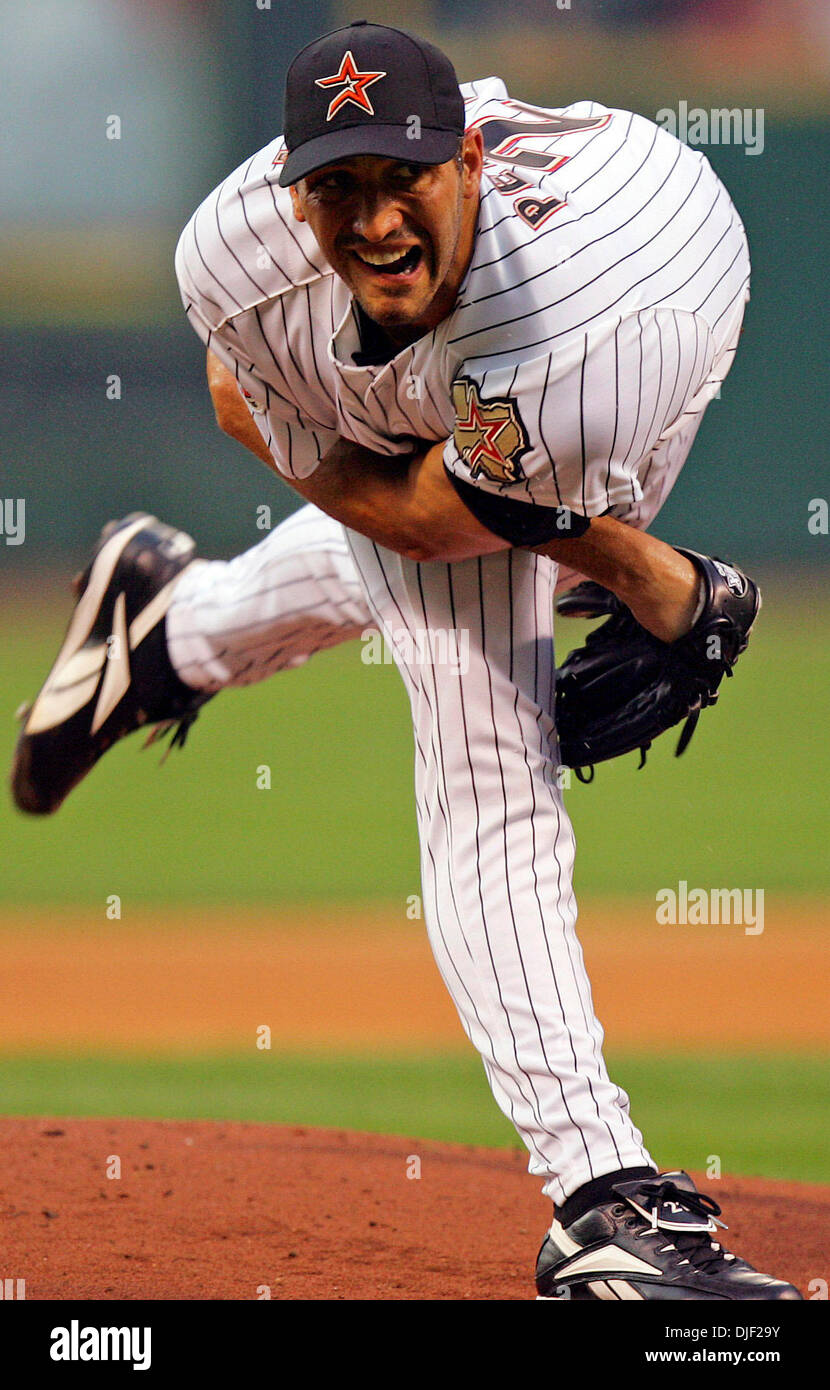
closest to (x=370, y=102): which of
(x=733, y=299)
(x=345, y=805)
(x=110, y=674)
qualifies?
(x=733, y=299)

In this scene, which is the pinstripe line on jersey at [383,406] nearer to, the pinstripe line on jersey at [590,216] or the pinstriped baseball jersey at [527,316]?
the pinstriped baseball jersey at [527,316]

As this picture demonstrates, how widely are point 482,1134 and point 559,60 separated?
25.9 feet

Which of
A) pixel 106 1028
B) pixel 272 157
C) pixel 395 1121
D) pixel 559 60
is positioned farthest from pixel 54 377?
pixel 272 157

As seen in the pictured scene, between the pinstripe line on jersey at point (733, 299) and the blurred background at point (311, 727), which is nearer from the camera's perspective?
the pinstripe line on jersey at point (733, 299)

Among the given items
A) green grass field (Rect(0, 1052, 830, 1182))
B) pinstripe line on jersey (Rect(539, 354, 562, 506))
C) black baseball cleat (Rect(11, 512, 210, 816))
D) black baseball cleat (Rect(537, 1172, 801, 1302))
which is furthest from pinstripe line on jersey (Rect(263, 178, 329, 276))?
green grass field (Rect(0, 1052, 830, 1182))

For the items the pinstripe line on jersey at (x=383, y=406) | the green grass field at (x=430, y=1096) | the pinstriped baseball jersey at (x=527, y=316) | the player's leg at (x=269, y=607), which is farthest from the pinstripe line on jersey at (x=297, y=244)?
the green grass field at (x=430, y=1096)

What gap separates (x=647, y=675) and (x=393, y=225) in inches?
23.8

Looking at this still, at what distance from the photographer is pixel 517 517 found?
4.30 ft

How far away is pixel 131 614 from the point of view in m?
2.31

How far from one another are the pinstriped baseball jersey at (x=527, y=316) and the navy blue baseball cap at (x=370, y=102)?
0.10 m

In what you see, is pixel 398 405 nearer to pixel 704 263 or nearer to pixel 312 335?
pixel 312 335

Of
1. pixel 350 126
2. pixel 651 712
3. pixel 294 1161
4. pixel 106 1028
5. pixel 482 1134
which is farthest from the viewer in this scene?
pixel 106 1028

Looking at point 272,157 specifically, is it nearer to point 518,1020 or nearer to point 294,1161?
point 518,1020

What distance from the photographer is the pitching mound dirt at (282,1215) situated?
1.66m
